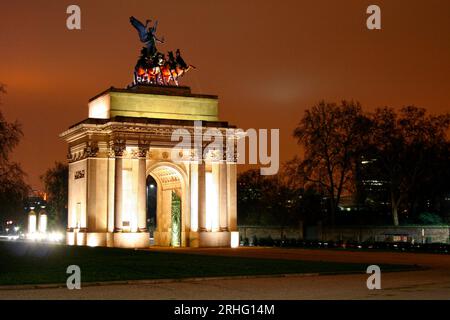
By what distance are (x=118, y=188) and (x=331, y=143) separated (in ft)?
87.3

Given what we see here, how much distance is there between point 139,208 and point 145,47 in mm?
14762

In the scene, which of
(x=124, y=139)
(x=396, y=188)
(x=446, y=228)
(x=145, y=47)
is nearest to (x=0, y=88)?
(x=124, y=139)

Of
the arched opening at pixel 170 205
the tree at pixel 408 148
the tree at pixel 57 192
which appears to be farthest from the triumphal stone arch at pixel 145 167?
the tree at pixel 57 192

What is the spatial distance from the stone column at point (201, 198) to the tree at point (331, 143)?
55.4 ft

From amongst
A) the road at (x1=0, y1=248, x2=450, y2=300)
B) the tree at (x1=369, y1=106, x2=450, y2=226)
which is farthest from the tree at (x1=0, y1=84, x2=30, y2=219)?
the tree at (x1=369, y1=106, x2=450, y2=226)

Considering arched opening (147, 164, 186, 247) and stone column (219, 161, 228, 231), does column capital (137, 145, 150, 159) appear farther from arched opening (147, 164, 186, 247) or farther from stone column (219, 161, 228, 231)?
stone column (219, 161, 228, 231)

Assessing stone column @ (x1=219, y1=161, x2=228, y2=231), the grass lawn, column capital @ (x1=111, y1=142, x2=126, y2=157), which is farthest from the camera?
stone column @ (x1=219, y1=161, x2=228, y2=231)

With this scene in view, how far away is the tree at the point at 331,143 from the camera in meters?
86.4

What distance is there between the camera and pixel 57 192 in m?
133

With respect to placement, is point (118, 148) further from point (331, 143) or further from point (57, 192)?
point (57, 192)

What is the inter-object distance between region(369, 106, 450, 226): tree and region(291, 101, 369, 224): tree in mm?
1930

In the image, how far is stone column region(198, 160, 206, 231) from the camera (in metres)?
72.5

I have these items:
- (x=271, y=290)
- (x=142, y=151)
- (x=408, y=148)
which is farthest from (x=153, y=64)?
(x=271, y=290)
